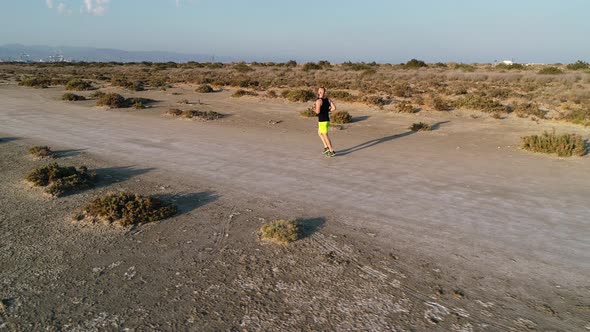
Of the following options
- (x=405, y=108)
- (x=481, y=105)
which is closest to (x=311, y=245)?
(x=405, y=108)

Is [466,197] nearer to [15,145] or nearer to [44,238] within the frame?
[44,238]

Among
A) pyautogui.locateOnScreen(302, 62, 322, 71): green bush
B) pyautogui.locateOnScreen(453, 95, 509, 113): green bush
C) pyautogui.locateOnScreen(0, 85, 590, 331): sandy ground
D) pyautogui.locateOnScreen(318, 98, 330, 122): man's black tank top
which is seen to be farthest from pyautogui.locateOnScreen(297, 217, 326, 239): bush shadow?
pyautogui.locateOnScreen(302, 62, 322, 71): green bush

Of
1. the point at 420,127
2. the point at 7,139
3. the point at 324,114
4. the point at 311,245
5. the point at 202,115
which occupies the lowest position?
the point at 311,245

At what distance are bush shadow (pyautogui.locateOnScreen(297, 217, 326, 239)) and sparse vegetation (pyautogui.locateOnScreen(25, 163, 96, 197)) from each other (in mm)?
4599

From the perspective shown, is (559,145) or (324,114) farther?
(559,145)

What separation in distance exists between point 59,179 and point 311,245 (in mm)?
5337

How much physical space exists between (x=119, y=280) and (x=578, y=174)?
1045 cm

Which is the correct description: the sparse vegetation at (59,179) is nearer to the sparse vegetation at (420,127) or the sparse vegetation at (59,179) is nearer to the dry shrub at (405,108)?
the sparse vegetation at (420,127)

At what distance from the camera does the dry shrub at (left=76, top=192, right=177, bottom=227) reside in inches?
247

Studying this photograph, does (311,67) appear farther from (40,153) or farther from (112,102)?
(40,153)

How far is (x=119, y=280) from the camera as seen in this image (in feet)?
15.4

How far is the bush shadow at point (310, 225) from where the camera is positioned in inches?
238

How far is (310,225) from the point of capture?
20.8 ft

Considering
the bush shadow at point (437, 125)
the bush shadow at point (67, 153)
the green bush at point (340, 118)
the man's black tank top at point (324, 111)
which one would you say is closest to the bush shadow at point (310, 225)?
the man's black tank top at point (324, 111)
